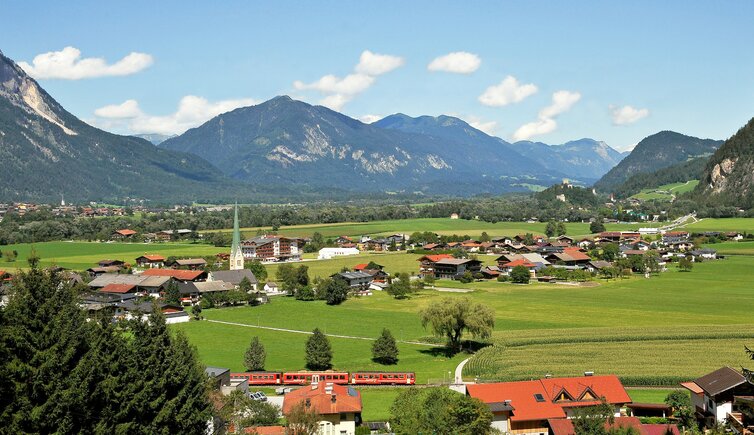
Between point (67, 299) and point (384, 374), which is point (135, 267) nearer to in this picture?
point (384, 374)

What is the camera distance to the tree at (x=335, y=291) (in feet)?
245

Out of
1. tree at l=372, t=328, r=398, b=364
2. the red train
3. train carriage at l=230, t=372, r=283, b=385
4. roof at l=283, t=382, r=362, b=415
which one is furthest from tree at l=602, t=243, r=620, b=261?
roof at l=283, t=382, r=362, b=415

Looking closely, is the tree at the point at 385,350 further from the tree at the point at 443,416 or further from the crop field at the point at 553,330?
the tree at the point at 443,416

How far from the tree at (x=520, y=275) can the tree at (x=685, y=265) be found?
21.2 metres

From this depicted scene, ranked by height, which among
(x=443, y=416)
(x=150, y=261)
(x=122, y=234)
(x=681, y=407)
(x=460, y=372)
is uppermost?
(x=122, y=234)

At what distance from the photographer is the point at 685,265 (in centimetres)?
9781

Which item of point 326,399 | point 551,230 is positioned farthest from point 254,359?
point 551,230

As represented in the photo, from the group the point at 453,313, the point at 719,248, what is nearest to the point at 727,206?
the point at 719,248

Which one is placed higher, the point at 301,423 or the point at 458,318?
the point at 458,318

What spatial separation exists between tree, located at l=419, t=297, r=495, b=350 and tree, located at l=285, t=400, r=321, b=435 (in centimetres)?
2286

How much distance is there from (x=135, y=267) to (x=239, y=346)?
52209 millimetres

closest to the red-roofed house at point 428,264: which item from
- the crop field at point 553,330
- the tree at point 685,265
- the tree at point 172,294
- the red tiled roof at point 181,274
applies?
the crop field at point 553,330

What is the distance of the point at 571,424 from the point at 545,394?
8.81 ft

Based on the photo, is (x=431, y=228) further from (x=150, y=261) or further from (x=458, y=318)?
(x=458, y=318)
